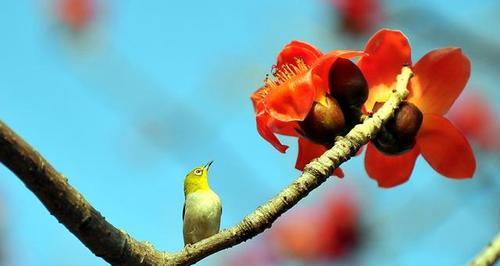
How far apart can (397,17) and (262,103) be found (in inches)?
41.3

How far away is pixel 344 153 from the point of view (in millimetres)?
1489

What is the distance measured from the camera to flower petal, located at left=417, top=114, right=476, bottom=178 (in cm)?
166

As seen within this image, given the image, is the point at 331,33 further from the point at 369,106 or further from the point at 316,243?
the point at 369,106

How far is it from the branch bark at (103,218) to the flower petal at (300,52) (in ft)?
0.63

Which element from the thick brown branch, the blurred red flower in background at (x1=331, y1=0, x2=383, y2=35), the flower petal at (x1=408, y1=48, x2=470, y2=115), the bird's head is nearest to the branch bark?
the thick brown branch

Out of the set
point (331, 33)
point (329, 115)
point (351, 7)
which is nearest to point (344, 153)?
point (329, 115)

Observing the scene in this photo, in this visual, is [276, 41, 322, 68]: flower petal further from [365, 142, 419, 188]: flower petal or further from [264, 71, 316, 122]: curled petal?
[365, 142, 419, 188]: flower petal

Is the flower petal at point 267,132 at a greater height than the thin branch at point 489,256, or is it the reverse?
the flower petal at point 267,132

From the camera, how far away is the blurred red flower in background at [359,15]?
171 inches

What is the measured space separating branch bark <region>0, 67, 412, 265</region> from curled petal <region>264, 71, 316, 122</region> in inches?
4.0

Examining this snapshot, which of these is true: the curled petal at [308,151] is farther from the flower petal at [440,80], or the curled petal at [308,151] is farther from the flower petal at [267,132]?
the flower petal at [440,80]

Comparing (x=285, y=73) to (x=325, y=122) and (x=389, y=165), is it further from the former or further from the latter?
(x=389, y=165)

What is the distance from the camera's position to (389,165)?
1.76 meters

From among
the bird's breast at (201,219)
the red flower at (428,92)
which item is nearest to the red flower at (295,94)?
the red flower at (428,92)
